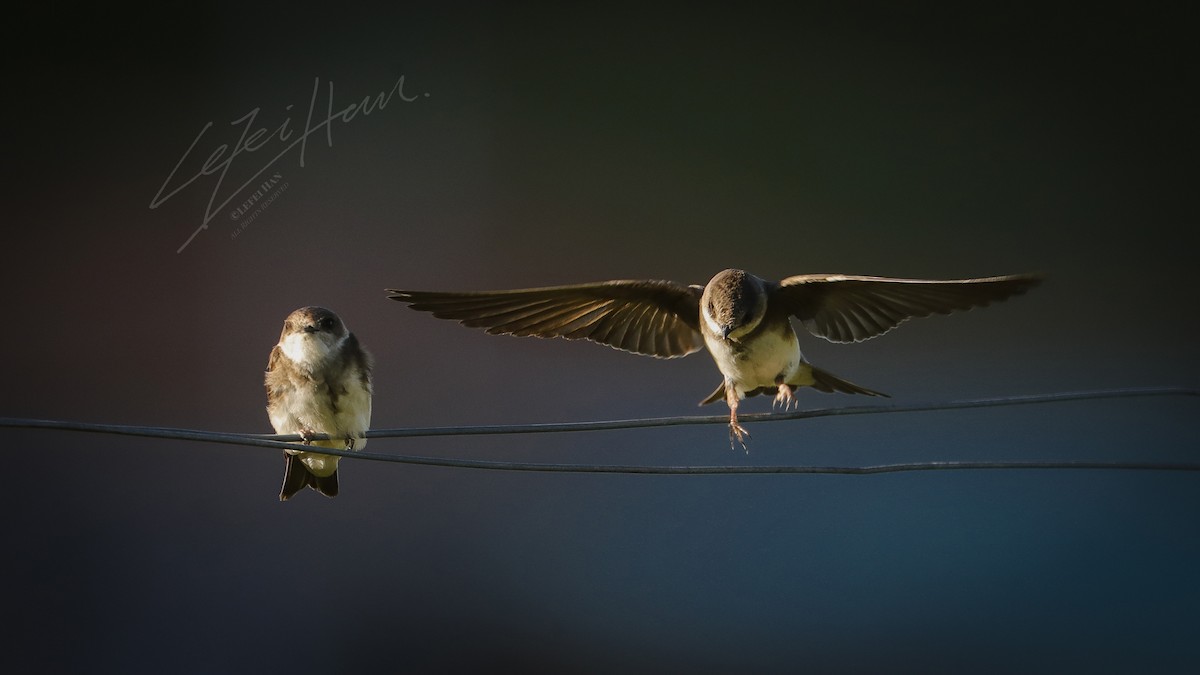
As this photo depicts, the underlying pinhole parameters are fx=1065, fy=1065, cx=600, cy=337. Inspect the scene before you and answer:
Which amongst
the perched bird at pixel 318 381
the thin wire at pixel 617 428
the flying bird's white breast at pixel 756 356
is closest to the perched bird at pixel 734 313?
the flying bird's white breast at pixel 756 356

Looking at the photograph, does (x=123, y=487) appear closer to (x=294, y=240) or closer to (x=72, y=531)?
(x=72, y=531)

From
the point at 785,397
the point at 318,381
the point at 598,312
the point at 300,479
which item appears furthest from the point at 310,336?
the point at 785,397

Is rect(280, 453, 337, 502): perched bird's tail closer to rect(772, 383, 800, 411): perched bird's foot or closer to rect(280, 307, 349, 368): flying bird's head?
rect(280, 307, 349, 368): flying bird's head

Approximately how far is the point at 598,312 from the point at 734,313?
1.84 feet

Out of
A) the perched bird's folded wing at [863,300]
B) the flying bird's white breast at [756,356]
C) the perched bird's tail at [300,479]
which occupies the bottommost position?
the perched bird's tail at [300,479]

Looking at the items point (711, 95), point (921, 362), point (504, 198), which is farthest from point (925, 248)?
point (504, 198)

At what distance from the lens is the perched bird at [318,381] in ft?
8.55

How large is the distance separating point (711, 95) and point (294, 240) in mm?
1624

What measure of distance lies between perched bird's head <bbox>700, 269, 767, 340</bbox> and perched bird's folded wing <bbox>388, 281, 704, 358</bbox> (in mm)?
197

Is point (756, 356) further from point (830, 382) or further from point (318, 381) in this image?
point (318, 381)

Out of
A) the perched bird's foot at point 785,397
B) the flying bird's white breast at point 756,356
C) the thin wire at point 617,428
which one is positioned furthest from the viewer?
the perched bird's foot at point 785,397

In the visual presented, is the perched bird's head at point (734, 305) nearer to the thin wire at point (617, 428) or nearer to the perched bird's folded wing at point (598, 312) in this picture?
the perched bird's folded wing at point (598, 312)

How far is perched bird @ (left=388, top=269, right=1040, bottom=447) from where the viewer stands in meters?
2.54

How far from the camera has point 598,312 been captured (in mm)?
2971
